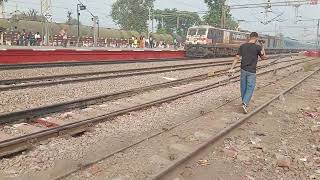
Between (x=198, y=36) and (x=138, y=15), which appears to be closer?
(x=198, y=36)

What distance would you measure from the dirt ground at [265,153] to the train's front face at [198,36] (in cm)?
2674

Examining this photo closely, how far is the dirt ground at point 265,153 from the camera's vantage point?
5.47m

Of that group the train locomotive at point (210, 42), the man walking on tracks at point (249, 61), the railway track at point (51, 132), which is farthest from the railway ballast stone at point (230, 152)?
the train locomotive at point (210, 42)

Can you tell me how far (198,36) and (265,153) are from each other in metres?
31.0

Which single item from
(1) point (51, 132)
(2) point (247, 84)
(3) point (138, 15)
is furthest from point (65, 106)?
(3) point (138, 15)

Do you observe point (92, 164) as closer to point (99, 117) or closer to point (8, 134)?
point (8, 134)

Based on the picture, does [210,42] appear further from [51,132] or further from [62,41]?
[51,132]

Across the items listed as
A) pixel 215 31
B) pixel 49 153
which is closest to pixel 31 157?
pixel 49 153

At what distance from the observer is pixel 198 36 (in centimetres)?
3688

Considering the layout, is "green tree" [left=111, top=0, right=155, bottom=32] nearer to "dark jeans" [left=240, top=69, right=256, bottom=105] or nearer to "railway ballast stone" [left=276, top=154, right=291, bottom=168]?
"dark jeans" [left=240, top=69, right=256, bottom=105]

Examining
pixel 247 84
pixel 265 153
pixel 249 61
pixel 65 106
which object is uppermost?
pixel 249 61

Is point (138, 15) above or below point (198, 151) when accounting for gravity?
above

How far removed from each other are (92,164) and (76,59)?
738 inches

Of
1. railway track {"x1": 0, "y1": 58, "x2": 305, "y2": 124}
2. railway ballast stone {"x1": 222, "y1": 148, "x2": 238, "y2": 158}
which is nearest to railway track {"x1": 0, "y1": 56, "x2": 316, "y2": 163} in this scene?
railway track {"x1": 0, "y1": 58, "x2": 305, "y2": 124}
